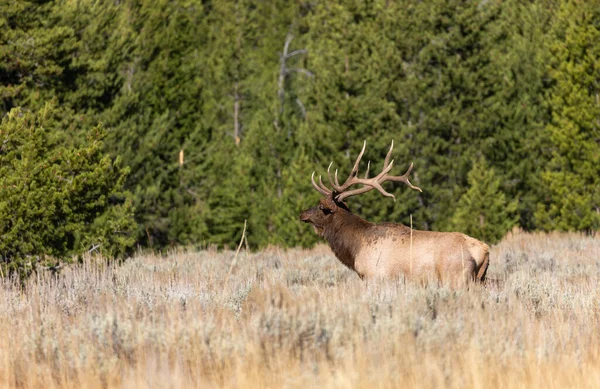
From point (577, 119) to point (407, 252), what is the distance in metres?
21.8

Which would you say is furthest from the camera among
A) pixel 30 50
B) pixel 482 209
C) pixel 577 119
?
pixel 482 209

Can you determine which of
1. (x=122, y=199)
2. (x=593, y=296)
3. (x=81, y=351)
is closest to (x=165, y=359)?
(x=81, y=351)

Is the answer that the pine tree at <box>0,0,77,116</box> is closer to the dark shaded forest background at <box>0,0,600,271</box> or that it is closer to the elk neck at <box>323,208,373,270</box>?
the dark shaded forest background at <box>0,0,600,271</box>

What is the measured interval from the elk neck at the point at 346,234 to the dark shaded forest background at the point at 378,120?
1519 centimetres

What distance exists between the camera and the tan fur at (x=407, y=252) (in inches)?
397

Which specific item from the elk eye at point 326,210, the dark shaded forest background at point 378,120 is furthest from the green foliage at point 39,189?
the dark shaded forest background at point 378,120

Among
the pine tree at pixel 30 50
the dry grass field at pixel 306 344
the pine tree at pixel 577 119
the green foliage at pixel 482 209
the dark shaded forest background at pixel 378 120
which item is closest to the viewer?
the dry grass field at pixel 306 344

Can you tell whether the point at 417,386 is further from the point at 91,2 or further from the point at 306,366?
the point at 91,2

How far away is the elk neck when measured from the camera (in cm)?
1111

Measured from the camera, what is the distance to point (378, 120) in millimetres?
32469

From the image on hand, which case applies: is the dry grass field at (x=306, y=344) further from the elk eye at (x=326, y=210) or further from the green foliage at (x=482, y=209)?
the green foliage at (x=482, y=209)

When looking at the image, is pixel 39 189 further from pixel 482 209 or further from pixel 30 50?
pixel 482 209

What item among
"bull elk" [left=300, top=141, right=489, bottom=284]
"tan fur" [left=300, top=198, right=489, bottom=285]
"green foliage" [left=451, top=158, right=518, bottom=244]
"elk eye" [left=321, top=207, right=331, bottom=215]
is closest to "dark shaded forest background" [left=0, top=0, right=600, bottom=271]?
"green foliage" [left=451, top=158, right=518, bottom=244]

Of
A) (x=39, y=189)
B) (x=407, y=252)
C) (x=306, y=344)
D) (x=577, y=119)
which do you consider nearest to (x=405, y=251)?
(x=407, y=252)
